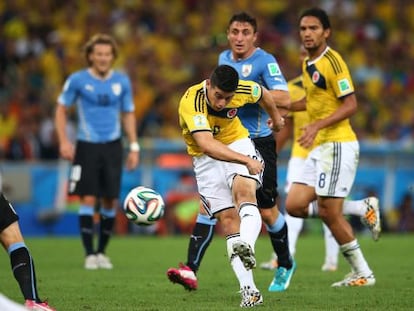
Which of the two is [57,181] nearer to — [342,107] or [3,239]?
[342,107]

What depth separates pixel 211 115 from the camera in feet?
27.2

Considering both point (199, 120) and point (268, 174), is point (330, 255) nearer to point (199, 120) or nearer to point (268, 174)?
point (268, 174)

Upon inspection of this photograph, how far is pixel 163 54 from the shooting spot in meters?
21.9

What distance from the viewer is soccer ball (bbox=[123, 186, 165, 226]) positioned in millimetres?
8633

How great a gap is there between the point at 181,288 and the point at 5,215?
2745 millimetres

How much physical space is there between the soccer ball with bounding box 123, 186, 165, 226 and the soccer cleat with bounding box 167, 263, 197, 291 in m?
0.56

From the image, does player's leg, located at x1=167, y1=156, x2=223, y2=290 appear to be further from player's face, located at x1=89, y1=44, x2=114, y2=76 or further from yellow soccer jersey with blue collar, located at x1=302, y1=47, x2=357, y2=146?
player's face, located at x1=89, y1=44, x2=114, y2=76

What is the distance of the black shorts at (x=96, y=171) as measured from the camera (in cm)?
1226

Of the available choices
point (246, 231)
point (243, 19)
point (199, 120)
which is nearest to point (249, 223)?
point (246, 231)

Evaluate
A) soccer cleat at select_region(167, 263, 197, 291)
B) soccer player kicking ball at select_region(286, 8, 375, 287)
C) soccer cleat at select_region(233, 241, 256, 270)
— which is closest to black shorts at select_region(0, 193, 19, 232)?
soccer cleat at select_region(233, 241, 256, 270)

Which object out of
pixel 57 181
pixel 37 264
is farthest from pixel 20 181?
pixel 37 264

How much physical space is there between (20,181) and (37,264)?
5454 mm

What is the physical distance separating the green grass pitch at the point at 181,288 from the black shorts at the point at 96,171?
0.93 meters

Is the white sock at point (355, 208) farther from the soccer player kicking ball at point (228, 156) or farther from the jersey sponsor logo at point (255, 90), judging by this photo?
the jersey sponsor logo at point (255, 90)
